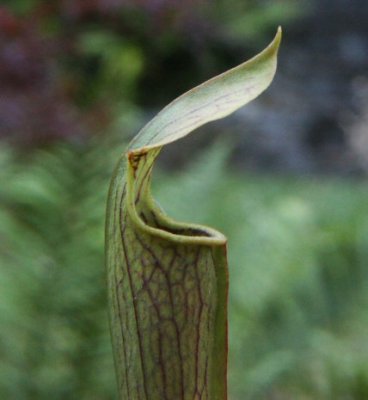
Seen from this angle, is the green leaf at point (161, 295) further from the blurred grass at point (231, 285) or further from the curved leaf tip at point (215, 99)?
the blurred grass at point (231, 285)

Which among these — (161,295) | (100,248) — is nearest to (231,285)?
(100,248)

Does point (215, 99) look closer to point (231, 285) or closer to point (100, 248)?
point (100, 248)

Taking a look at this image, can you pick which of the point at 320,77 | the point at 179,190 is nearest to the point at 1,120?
the point at 179,190

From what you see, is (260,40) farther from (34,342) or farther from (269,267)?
(34,342)

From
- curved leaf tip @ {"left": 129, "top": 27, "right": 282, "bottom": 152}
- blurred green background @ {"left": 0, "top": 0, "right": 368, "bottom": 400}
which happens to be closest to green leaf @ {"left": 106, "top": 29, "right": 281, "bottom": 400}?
curved leaf tip @ {"left": 129, "top": 27, "right": 282, "bottom": 152}

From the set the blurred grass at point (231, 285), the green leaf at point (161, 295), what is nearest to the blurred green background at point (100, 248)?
the blurred grass at point (231, 285)

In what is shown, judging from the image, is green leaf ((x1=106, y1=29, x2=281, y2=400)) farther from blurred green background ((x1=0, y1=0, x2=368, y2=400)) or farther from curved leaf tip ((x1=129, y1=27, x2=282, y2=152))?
blurred green background ((x1=0, y1=0, x2=368, y2=400))

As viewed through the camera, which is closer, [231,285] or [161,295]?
[161,295]

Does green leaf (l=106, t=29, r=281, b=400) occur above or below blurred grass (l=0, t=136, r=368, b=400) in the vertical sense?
below
